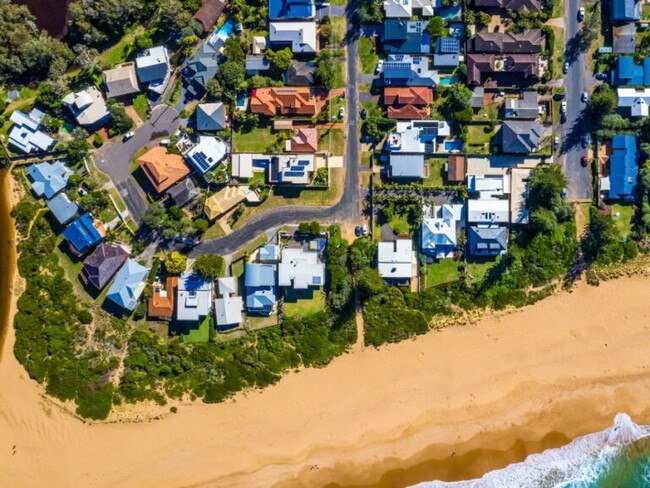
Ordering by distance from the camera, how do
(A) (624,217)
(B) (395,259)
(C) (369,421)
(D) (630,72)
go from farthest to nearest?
(A) (624,217)
(C) (369,421)
(D) (630,72)
(B) (395,259)

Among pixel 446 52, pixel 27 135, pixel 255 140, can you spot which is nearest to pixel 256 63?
pixel 255 140

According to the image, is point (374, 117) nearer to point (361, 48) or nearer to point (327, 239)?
point (361, 48)

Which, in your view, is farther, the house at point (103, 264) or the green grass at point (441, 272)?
the green grass at point (441, 272)

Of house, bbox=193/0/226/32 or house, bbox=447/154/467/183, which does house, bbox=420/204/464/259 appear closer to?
house, bbox=447/154/467/183

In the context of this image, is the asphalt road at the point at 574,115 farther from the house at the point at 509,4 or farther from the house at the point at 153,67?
the house at the point at 153,67

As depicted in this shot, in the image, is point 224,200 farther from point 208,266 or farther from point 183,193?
point 208,266

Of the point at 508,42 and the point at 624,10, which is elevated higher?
the point at 624,10

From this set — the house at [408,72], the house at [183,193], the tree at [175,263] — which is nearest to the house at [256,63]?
the house at [408,72]
